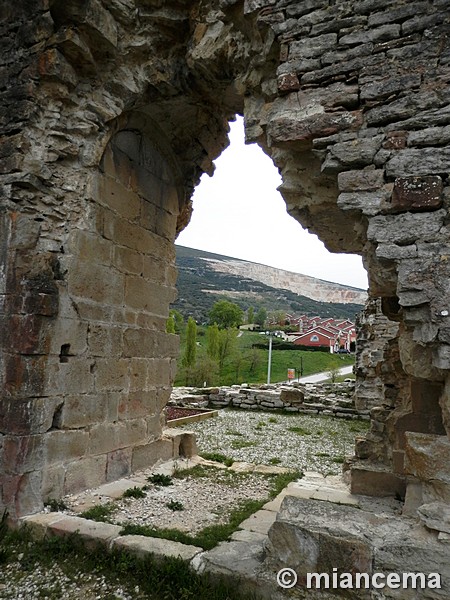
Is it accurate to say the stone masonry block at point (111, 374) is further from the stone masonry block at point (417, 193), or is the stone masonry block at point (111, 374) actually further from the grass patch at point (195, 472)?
the stone masonry block at point (417, 193)

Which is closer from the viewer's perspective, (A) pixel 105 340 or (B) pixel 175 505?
(B) pixel 175 505

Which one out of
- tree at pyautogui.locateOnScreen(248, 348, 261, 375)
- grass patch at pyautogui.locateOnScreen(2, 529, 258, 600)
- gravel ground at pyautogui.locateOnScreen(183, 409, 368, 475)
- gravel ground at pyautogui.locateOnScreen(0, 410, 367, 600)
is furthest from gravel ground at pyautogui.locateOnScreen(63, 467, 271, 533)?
tree at pyautogui.locateOnScreen(248, 348, 261, 375)

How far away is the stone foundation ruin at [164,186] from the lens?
2.93 metres

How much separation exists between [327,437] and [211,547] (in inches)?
277

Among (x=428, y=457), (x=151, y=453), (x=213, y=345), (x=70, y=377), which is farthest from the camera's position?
(x=213, y=345)

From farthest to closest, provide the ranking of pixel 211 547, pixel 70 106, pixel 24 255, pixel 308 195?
pixel 70 106 → pixel 24 255 → pixel 308 195 → pixel 211 547

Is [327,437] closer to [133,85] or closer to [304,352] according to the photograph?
[133,85]

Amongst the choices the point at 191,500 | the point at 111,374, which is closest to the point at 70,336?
the point at 111,374

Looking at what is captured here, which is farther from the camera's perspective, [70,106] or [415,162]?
[70,106]

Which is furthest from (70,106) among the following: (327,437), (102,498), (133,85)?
(327,437)

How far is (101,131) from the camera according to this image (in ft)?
15.2

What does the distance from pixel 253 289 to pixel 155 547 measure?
437ft

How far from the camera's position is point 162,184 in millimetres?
5941

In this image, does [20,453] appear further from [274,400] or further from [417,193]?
[274,400]
